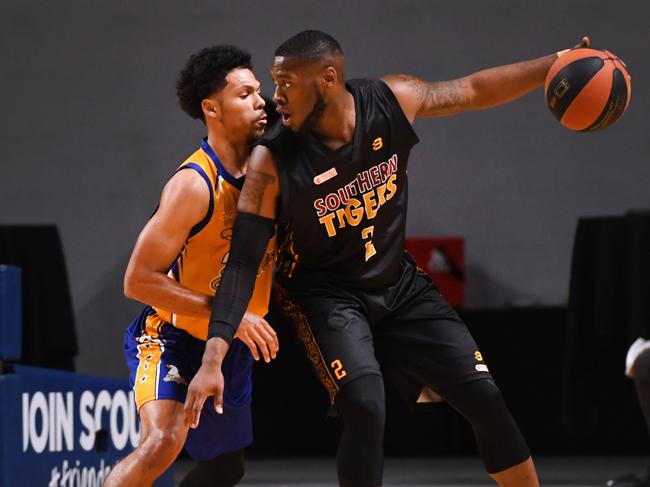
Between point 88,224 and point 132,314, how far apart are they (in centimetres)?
81

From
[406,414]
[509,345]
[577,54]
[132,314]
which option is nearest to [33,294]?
[132,314]

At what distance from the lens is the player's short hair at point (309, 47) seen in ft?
11.4

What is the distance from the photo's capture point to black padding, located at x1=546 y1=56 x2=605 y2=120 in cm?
353

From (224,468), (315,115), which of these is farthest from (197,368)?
(315,115)

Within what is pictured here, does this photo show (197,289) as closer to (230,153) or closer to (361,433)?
(230,153)

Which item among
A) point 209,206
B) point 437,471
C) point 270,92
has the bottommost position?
point 437,471

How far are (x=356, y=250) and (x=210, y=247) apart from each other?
0.52 meters

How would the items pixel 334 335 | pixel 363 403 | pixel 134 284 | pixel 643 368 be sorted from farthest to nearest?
pixel 643 368
pixel 134 284
pixel 334 335
pixel 363 403

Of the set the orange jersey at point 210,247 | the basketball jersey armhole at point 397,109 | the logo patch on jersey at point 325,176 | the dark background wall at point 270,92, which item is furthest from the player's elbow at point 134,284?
the dark background wall at point 270,92

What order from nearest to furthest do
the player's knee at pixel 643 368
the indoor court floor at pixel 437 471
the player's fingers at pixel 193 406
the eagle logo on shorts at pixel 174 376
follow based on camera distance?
the player's fingers at pixel 193 406
the eagle logo on shorts at pixel 174 376
the player's knee at pixel 643 368
the indoor court floor at pixel 437 471

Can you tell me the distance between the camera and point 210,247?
3766 mm

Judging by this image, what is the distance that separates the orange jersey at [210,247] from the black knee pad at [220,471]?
0.46 metres

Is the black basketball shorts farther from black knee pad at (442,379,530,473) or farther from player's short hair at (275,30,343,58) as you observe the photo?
player's short hair at (275,30,343,58)

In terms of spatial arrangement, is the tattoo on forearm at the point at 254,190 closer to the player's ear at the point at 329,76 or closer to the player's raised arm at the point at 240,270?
the player's raised arm at the point at 240,270
